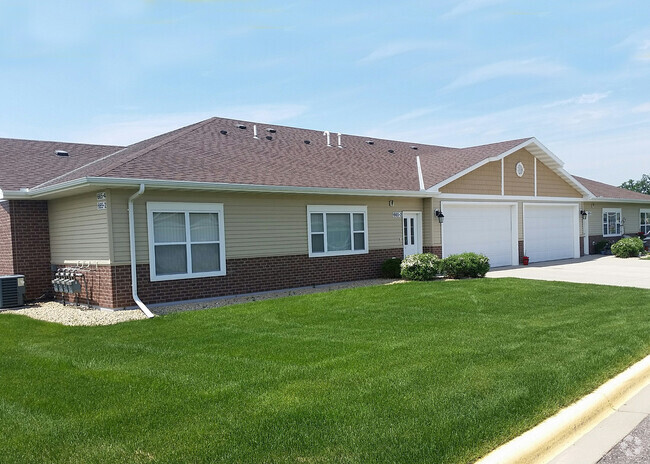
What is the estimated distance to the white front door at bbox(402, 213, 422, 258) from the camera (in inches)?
710

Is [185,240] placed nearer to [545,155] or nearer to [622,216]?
[545,155]

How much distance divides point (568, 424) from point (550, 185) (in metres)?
19.9

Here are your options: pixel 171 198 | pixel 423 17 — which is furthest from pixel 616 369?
pixel 171 198

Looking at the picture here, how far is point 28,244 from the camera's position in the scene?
14.3m

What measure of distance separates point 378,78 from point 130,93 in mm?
7221

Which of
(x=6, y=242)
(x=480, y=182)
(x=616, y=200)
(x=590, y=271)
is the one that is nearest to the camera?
(x=6, y=242)

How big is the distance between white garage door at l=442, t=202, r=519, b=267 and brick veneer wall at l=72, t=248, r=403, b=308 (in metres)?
2.38

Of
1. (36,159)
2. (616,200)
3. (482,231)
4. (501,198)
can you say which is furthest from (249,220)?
(616,200)

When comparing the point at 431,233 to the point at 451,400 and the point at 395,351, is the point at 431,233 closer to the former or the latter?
the point at 395,351

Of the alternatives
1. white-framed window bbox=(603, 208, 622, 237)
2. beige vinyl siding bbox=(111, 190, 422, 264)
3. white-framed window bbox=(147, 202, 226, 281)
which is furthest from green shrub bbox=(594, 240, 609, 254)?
white-framed window bbox=(147, 202, 226, 281)

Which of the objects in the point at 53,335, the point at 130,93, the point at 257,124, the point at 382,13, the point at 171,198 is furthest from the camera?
the point at 257,124

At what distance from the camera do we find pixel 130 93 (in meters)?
15.0

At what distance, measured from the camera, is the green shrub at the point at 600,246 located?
1029 inches

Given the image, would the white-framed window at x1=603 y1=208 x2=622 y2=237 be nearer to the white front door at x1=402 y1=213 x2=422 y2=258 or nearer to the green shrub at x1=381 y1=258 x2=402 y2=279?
the white front door at x1=402 y1=213 x2=422 y2=258
